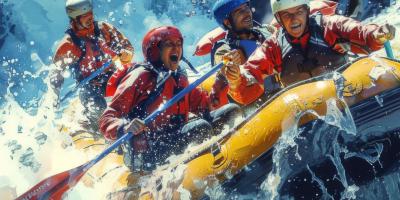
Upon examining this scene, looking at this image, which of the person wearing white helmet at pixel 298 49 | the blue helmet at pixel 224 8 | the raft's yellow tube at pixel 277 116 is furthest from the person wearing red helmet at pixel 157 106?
the blue helmet at pixel 224 8

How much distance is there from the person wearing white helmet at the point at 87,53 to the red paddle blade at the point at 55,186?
1506 mm

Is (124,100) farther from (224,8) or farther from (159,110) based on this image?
(224,8)

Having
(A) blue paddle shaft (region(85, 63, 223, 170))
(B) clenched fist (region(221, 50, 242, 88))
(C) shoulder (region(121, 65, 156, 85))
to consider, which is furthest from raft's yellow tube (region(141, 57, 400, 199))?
(C) shoulder (region(121, 65, 156, 85))

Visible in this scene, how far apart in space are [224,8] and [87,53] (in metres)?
2.10

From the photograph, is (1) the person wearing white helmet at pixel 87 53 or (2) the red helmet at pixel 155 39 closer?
(2) the red helmet at pixel 155 39

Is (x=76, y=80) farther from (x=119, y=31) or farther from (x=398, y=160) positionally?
(x=398, y=160)

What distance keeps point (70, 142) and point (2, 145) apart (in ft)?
8.73

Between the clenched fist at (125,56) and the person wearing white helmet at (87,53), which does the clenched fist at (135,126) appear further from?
the clenched fist at (125,56)

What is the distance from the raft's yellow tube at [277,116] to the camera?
156 inches

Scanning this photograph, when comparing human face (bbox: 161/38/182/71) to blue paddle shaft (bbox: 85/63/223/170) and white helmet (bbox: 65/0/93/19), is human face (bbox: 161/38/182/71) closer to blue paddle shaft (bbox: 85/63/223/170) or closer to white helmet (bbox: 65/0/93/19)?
blue paddle shaft (bbox: 85/63/223/170)

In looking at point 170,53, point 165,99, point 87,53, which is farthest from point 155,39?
point 87,53

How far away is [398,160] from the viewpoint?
406 cm

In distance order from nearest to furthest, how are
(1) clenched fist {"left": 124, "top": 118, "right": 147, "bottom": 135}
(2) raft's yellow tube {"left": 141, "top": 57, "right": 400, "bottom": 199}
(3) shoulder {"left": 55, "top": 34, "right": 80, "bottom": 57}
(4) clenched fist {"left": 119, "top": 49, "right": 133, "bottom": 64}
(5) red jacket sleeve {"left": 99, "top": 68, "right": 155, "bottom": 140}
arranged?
(2) raft's yellow tube {"left": 141, "top": 57, "right": 400, "bottom": 199} < (1) clenched fist {"left": 124, "top": 118, "right": 147, "bottom": 135} < (5) red jacket sleeve {"left": 99, "top": 68, "right": 155, "bottom": 140} < (3) shoulder {"left": 55, "top": 34, "right": 80, "bottom": 57} < (4) clenched fist {"left": 119, "top": 49, "right": 133, "bottom": 64}

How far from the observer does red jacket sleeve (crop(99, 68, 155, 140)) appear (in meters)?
4.73
